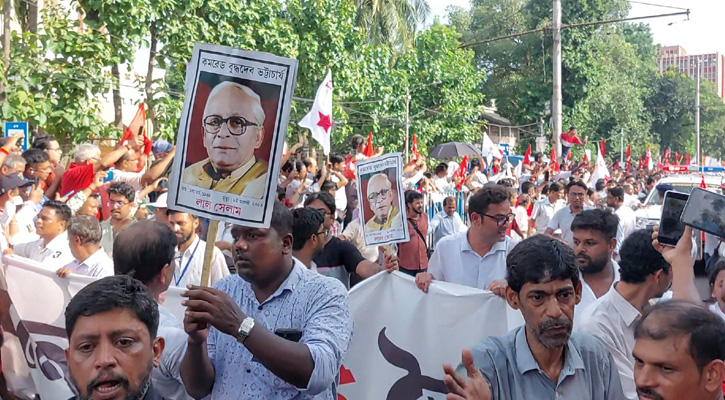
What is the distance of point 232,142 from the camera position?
3.50 meters

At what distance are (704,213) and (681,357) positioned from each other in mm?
1392

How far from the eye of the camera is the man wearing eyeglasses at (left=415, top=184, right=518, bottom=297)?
6.00 m

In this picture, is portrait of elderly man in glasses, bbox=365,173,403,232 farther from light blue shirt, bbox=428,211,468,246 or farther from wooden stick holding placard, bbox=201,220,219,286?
light blue shirt, bbox=428,211,468,246

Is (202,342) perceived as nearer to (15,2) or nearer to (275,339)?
(275,339)

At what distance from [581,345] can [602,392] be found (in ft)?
0.57

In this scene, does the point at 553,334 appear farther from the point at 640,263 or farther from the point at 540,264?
the point at 640,263

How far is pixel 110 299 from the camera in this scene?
2.90 metres

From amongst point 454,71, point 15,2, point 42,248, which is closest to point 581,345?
point 42,248

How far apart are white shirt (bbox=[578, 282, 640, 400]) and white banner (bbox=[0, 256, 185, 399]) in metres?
2.49

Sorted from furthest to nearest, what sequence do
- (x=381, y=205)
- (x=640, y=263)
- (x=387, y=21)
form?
(x=387, y=21) < (x=381, y=205) < (x=640, y=263)

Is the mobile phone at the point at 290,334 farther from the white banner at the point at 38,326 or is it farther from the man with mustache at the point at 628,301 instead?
the white banner at the point at 38,326

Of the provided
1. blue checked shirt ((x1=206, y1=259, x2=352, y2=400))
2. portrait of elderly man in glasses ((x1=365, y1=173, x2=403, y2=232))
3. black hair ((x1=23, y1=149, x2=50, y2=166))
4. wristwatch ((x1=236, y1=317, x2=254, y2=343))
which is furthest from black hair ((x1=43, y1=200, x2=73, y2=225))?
wristwatch ((x1=236, y1=317, x2=254, y2=343))

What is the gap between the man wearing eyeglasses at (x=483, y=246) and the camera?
19.7 ft

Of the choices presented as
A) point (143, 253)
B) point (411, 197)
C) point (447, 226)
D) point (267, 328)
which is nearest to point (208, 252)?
point (267, 328)
